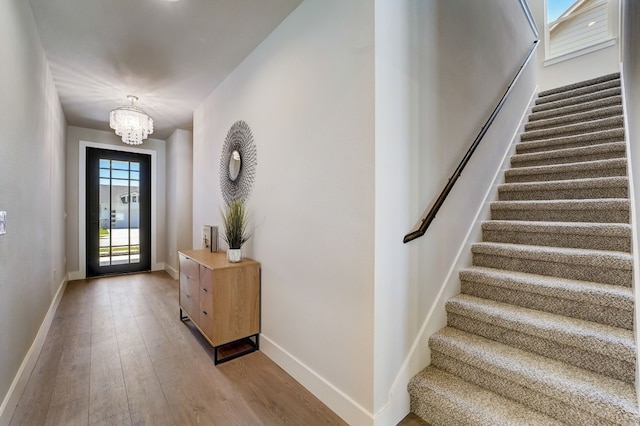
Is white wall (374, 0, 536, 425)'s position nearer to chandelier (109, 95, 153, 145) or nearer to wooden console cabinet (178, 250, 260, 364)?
wooden console cabinet (178, 250, 260, 364)

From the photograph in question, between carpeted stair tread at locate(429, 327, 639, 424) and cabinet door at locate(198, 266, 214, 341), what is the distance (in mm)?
1618

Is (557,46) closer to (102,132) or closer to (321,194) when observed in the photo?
(321,194)

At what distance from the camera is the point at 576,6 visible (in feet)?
15.8

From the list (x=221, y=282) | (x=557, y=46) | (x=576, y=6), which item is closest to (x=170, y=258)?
(x=221, y=282)

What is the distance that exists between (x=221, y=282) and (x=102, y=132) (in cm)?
443

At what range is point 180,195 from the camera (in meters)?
4.77

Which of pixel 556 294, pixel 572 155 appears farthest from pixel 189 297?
pixel 572 155

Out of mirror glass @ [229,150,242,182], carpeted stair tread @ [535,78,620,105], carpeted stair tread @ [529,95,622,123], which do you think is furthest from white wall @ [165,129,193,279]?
carpeted stair tread @ [535,78,620,105]

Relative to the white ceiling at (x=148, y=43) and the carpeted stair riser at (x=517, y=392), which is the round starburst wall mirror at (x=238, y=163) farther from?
the carpeted stair riser at (x=517, y=392)

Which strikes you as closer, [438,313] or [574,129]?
[438,313]

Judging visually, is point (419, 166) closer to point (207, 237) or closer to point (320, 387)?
point (320, 387)

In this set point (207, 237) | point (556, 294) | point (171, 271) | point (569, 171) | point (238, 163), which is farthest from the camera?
point (171, 271)

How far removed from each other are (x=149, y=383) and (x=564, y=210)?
10.8 ft

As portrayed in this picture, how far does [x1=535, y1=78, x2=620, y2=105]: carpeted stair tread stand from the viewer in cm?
335
